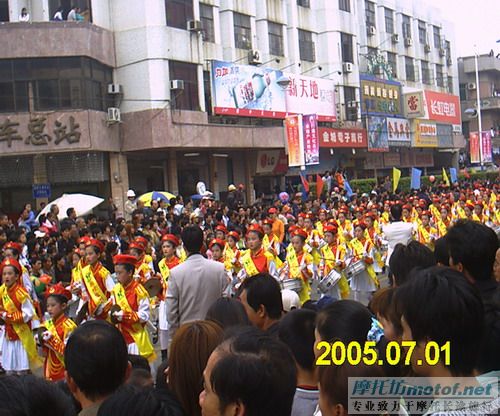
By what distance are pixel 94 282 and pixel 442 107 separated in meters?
35.0

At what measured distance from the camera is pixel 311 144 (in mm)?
25297

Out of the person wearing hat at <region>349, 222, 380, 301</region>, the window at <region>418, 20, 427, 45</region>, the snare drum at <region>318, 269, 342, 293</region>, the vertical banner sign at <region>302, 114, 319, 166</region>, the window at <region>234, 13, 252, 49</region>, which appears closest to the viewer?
the snare drum at <region>318, 269, 342, 293</region>

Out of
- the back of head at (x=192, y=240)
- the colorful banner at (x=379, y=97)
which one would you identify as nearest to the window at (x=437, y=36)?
the colorful banner at (x=379, y=97)

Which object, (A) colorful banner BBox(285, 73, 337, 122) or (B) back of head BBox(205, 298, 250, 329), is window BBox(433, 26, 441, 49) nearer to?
(A) colorful banner BBox(285, 73, 337, 122)

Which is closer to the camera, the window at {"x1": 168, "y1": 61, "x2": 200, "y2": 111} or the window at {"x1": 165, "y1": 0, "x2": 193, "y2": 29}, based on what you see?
the window at {"x1": 168, "y1": 61, "x2": 200, "y2": 111}

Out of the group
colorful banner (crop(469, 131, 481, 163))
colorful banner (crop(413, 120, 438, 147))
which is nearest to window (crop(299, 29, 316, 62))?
colorful banner (crop(413, 120, 438, 147))

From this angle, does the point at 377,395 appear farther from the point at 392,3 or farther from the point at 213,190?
the point at 392,3

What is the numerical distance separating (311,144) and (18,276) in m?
19.2

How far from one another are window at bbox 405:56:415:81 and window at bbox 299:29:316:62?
32.6 feet

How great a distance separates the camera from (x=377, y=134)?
31938 millimetres

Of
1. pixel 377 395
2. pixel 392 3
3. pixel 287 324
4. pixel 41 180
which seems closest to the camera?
pixel 377 395

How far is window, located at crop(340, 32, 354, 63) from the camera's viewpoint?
32.0 metres

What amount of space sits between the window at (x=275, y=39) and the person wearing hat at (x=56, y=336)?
22.8 meters

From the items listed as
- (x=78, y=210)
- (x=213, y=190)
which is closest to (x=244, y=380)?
(x=78, y=210)
